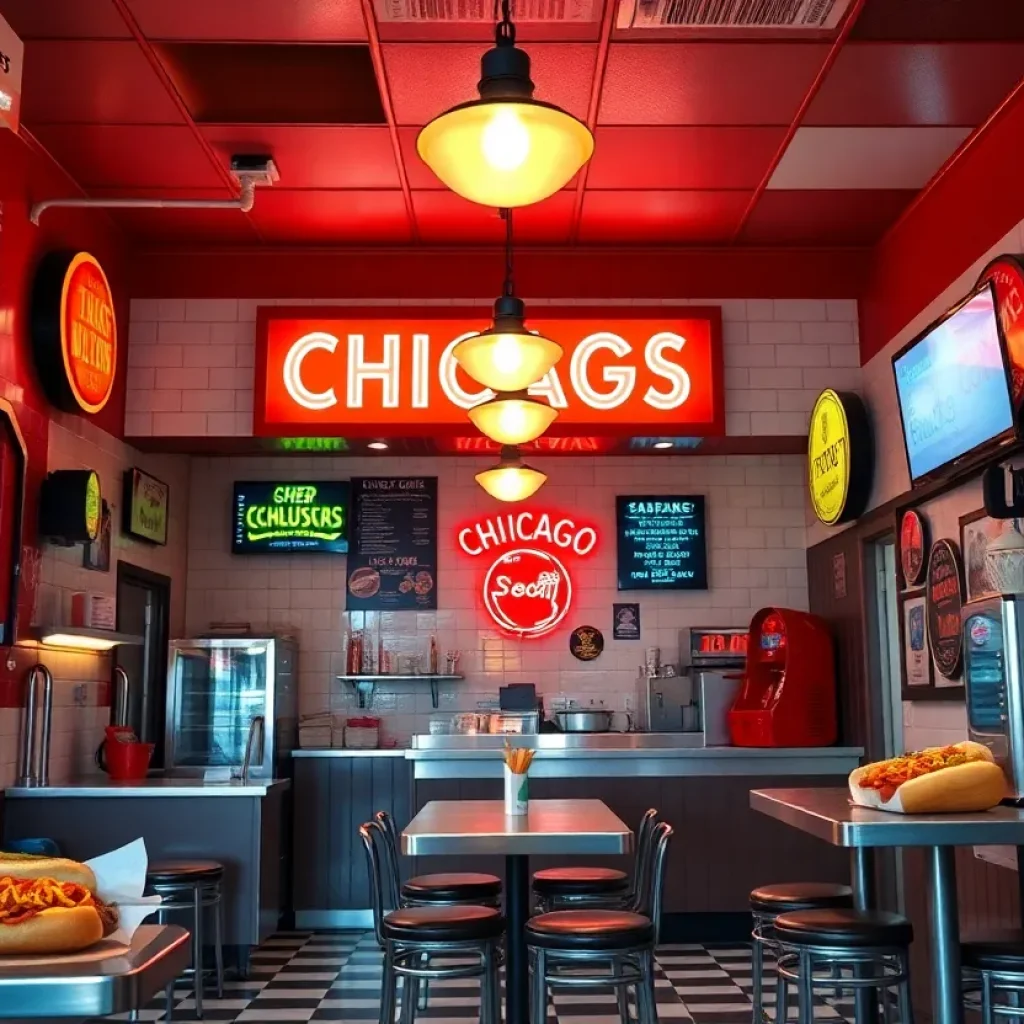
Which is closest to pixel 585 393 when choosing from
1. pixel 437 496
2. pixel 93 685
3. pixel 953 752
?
pixel 437 496

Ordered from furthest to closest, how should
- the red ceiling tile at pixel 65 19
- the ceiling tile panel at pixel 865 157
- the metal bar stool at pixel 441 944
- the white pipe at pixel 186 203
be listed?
the white pipe at pixel 186 203 < the ceiling tile panel at pixel 865 157 < the red ceiling tile at pixel 65 19 < the metal bar stool at pixel 441 944

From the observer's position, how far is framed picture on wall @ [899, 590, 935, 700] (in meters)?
5.33

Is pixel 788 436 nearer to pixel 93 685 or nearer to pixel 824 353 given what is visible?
pixel 824 353

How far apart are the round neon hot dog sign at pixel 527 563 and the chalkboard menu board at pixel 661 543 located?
0.26 meters

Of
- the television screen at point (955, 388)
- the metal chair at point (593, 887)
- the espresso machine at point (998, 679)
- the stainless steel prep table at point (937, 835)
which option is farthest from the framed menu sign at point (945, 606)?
the stainless steel prep table at point (937, 835)

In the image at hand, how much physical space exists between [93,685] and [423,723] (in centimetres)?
250

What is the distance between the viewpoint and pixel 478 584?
26.9 feet

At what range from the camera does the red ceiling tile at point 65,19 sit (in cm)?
435

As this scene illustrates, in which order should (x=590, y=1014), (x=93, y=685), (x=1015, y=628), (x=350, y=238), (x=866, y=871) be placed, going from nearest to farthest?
(x=1015, y=628), (x=866, y=871), (x=590, y=1014), (x=93, y=685), (x=350, y=238)

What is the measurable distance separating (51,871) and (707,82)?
415cm

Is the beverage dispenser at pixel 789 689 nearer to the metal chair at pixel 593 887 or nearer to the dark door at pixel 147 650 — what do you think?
the metal chair at pixel 593 887

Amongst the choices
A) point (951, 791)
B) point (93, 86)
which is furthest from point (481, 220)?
point (951, 791)

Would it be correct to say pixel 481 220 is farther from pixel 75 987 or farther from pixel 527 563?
pixel 75 987

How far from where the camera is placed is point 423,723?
8.07 meters
